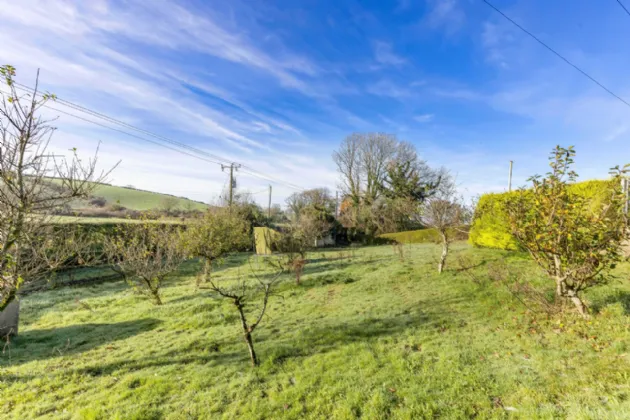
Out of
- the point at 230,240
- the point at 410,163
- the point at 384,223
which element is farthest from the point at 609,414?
the point at 410,163

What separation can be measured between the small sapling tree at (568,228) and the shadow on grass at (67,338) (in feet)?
30.4

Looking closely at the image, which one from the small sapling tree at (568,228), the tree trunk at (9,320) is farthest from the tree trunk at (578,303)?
the tree trunk at (9,320)

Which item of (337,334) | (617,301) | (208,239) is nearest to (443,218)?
(617,301)

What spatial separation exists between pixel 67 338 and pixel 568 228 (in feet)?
36.7

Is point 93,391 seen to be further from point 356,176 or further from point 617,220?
point 356,176

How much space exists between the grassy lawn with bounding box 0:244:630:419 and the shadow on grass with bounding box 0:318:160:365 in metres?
0.04

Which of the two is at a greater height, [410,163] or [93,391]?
[410,163]

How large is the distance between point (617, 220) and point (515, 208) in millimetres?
1470

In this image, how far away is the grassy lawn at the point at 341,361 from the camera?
12.4ft

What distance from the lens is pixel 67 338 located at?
7.12 metres

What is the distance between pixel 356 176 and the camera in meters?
32.0

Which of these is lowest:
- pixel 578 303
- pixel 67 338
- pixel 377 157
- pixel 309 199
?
pixel 67 338

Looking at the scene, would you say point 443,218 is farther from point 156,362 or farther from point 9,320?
point 9,320

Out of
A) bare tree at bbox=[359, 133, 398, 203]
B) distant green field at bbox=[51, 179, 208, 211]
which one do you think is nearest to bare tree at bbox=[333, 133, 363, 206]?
bare tree at bbox=[359, 133, 398, 203]
